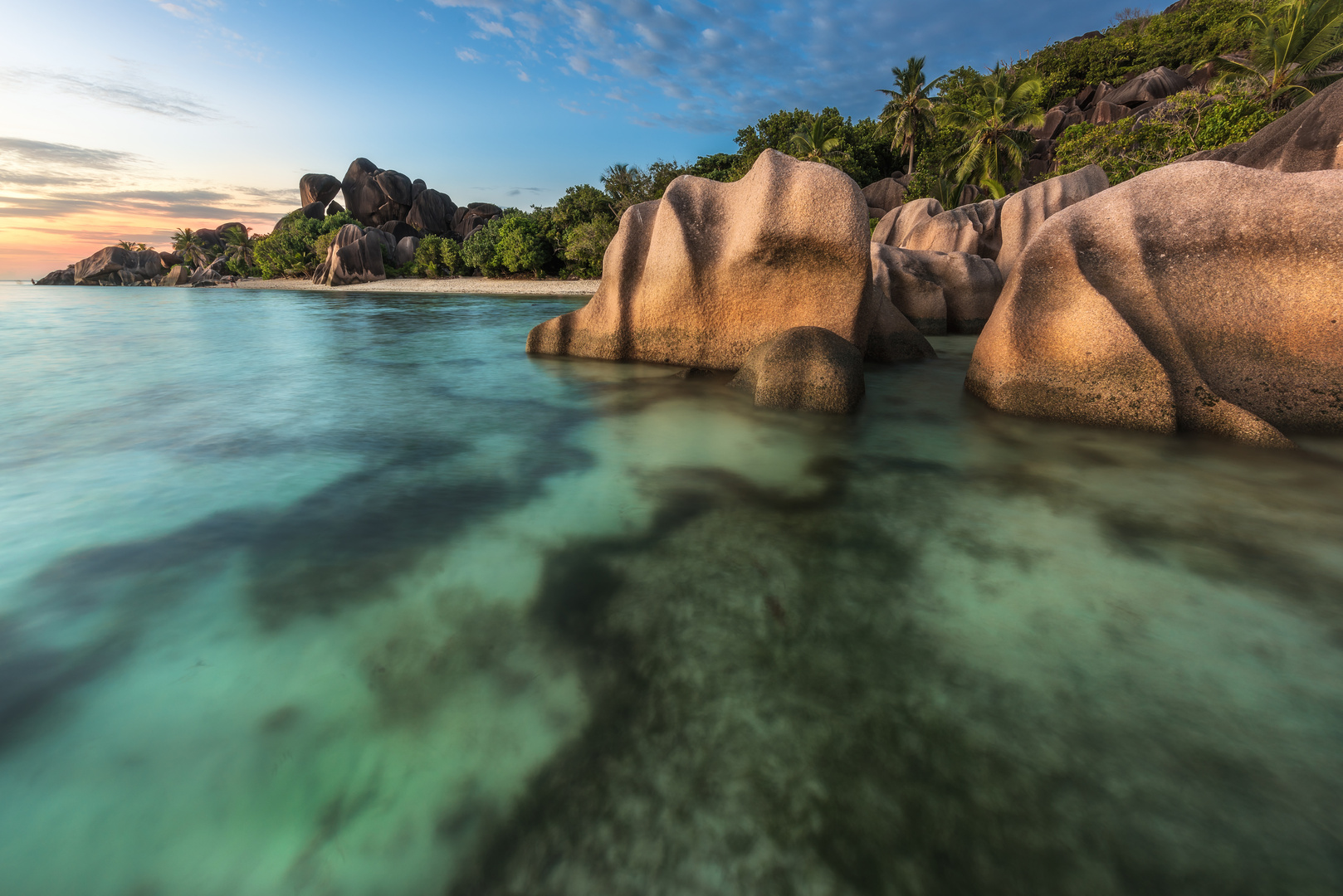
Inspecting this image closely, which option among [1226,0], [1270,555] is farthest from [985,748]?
[1226,0]

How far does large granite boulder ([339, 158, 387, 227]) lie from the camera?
51375mm

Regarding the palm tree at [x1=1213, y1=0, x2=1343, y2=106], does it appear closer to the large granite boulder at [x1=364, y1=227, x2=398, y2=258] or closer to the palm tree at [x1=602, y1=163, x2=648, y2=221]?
the palm tree at [x1=602, y1=163, x2=648, y2=221]

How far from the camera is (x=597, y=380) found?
Answer: 6.81 meters

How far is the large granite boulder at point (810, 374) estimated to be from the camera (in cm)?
539

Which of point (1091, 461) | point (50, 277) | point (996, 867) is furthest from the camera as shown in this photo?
point (50, 277)

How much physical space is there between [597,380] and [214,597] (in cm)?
468

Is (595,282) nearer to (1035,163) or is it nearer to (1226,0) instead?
(1035,163)

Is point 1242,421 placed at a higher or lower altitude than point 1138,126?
lower

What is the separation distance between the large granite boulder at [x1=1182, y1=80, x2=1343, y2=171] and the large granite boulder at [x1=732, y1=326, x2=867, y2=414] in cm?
629

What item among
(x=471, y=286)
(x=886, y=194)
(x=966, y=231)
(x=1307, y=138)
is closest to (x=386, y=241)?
(x=471, y=286)

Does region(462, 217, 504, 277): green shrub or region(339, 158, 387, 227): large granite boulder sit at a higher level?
region(339, 158, 387, 227): large granite boulder

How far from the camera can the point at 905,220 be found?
56.0 ft

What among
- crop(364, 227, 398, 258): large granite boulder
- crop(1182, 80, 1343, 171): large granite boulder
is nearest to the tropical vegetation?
crop(364, 227, 398, 258): large granite boulder

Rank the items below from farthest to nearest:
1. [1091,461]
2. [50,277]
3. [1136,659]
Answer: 1. [50,277]
2. [1091,461]
3. [1136,659]
